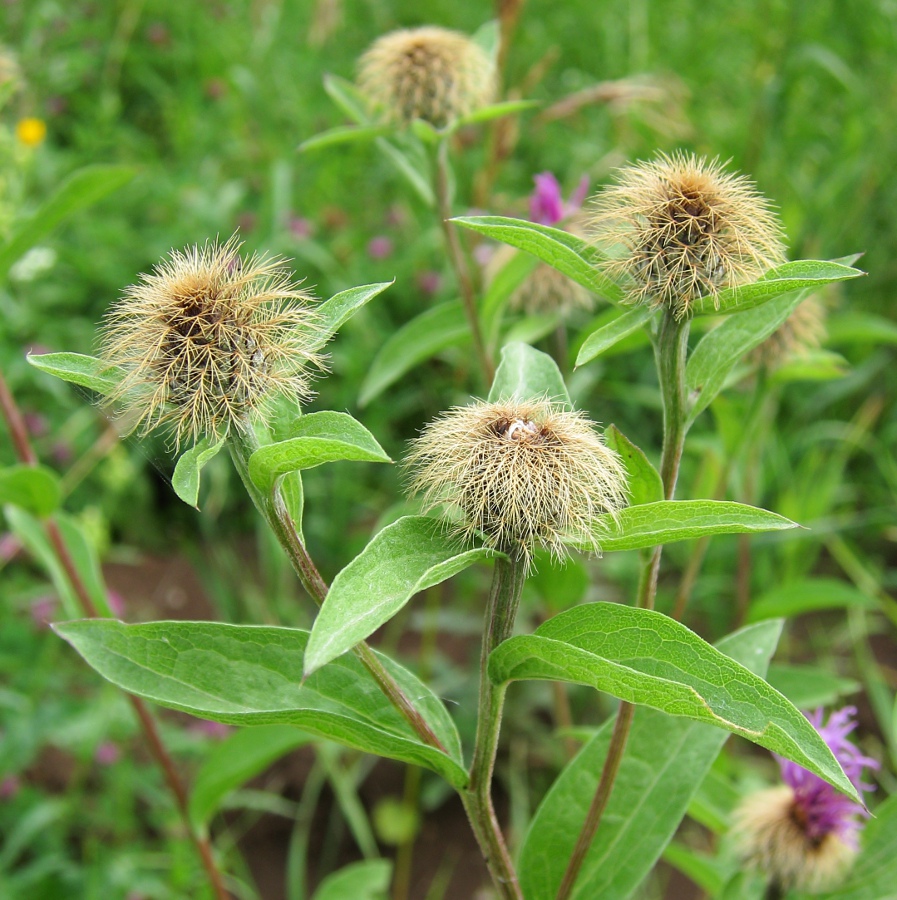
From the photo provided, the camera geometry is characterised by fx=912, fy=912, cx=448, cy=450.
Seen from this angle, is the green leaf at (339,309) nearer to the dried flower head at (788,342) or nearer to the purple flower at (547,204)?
the purple flower at (547,204)

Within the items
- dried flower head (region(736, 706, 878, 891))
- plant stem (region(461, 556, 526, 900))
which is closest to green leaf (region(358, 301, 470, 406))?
plant stem (region(461, 556, 526, 900))

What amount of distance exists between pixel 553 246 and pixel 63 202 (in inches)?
53.6

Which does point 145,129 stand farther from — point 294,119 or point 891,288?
point 891,288

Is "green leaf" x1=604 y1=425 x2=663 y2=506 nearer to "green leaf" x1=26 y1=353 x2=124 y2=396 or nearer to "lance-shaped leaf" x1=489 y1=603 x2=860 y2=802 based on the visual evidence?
"lance-shaped leaf" x1=489 y1=603 x2=860 y2=802

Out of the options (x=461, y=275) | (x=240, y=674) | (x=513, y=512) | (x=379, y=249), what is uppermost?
(x=379, y=249)

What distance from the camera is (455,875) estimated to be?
315 centimetres

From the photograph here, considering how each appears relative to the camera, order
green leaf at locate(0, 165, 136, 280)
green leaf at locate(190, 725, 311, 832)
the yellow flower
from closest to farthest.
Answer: green leaf at locate(190, 725, 311, 832) < green leaf at locate(0, 165, 136, 280) < the yellow flower

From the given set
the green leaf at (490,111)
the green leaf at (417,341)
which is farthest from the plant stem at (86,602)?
the green leaf at (490,111)

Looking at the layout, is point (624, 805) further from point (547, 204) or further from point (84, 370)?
point (547, 204)

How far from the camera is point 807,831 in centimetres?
172

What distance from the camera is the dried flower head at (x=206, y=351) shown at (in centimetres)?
115

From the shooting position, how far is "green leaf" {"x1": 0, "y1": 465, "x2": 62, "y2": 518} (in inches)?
79.0

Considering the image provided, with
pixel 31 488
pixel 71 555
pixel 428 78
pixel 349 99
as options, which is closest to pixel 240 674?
pixel 31 488

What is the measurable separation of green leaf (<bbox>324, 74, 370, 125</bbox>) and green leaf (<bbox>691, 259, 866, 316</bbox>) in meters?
1.36
